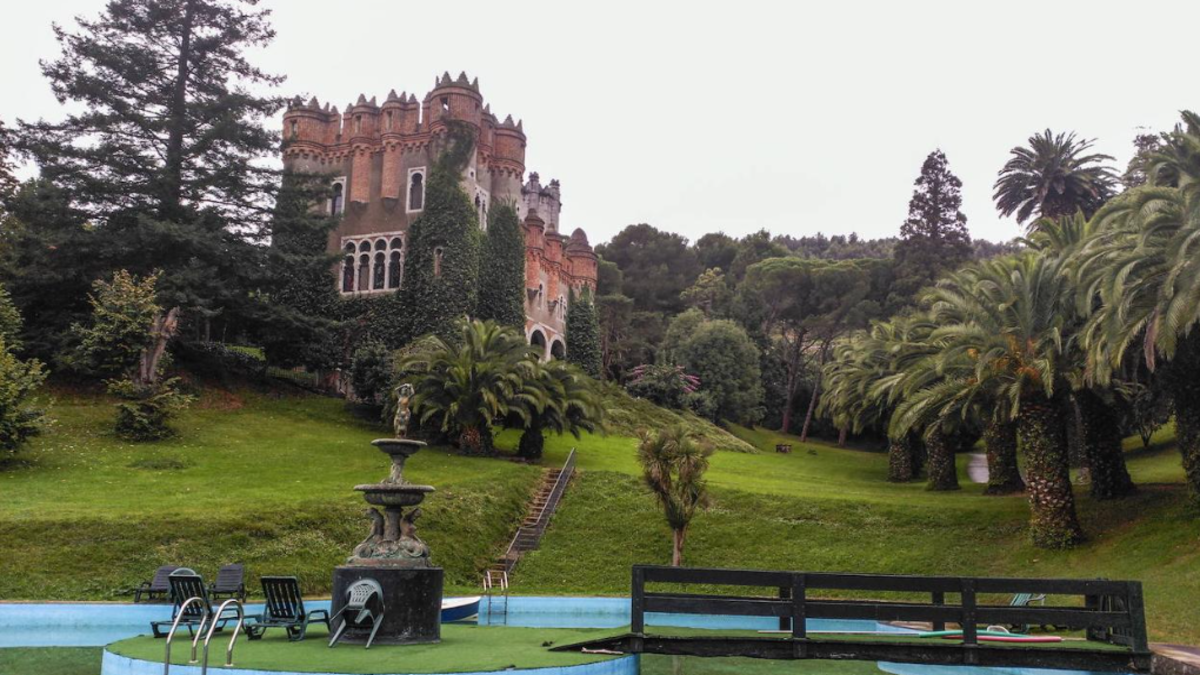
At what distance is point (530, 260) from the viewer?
5344 centimetres

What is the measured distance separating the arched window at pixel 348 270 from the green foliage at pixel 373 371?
10.1 metres

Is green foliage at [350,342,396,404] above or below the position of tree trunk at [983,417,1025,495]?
above

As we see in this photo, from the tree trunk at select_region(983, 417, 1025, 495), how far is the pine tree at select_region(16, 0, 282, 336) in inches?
1172

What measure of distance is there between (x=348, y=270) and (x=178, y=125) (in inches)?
458

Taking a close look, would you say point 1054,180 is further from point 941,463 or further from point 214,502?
point 214,502

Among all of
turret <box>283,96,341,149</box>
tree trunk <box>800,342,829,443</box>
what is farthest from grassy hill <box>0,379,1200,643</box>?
tree trunk <box>800,342,829,443</box>

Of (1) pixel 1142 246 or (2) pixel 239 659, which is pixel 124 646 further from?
(1) pixel 1142 246

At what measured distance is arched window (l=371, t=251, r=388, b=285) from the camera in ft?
160

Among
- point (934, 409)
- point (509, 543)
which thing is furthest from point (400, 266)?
point (934, 409)

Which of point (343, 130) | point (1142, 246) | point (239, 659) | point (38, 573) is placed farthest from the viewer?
point (343, 130)

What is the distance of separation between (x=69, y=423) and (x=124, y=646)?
2344cm

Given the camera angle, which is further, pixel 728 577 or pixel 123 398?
pixel 123 398

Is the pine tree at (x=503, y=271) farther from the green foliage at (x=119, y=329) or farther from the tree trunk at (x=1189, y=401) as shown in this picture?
the tree trunk at (x=1189, y=401)

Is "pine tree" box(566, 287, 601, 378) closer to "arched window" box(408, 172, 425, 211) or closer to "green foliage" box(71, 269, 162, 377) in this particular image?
"arched window" box(408, 172, 425, 211)
